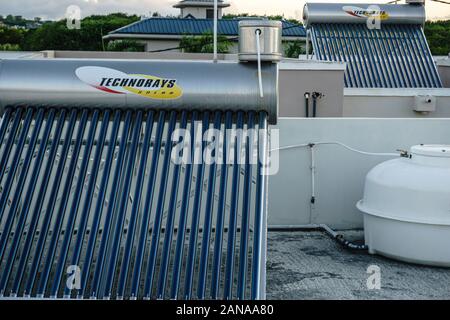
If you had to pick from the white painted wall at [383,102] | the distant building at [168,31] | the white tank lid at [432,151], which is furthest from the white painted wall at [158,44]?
the white tank lid at [432,151]

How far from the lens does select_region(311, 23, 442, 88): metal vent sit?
16266mm

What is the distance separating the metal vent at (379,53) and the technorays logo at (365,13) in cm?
25

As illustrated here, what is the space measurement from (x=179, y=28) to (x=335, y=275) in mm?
41203

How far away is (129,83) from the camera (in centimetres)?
737

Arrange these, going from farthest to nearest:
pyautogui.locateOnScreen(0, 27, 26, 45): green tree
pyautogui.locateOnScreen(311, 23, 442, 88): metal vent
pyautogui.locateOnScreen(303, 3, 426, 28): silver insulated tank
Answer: pyautogui.locateOnScreen(0, 27, 26, 45): green tree < pyautogui.locateOnScreen(303, 3, 426, 28): silver insulated tank < pyautogui.locateOnScreen(311, 23, 442, 88): metal vent

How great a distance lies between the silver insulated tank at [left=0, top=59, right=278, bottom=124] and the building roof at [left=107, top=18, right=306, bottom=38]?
126 ft

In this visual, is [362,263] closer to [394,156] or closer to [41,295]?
[394,156]

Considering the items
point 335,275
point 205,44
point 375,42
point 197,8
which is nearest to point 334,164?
point 335,275

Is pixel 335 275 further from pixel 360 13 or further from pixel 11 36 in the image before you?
pixel 11 36

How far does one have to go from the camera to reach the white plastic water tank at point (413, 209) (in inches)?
336

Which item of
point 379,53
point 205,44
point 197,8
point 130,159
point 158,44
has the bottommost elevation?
point 130,159

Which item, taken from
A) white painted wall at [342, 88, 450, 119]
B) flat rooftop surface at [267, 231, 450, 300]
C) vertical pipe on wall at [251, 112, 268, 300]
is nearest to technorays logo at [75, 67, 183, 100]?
vertical pipe on wall at [251, 112, 268, 300]

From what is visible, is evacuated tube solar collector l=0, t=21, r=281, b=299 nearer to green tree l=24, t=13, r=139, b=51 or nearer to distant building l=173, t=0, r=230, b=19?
green tree l=24, t=13, r=139, b=51

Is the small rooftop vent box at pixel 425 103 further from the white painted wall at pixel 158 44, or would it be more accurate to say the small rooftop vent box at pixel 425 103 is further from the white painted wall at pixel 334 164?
the white painted wall at pixel 158 44
